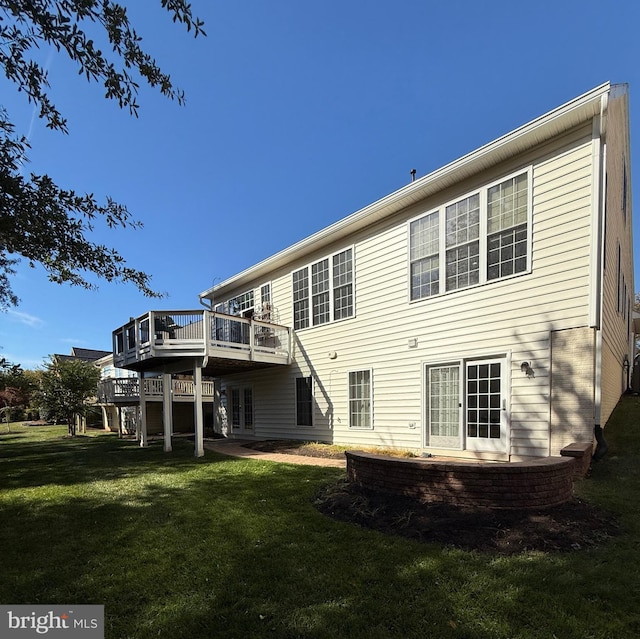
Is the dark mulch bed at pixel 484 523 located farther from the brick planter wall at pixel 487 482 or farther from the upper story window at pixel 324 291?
the upper story window at pixel 324 291

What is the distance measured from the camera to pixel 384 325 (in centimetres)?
959

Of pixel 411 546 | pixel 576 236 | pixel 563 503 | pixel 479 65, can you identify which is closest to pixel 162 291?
pixel 411 546

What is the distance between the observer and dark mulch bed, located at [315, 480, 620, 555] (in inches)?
137

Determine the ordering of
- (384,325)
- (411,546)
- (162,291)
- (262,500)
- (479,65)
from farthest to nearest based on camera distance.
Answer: (479,65) < (384,325) < (262,500) < (162,291) < (411,546)

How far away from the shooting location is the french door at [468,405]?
23.8ft

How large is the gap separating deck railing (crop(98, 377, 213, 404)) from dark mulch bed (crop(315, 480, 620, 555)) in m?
13.2

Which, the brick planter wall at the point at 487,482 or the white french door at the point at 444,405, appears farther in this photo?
the white french door at the point at 444,405

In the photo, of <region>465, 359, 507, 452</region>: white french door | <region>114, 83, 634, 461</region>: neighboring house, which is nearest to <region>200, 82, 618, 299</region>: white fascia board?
<region>114, 83, 634, 461</region>: neighboring house

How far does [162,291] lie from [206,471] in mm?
4326

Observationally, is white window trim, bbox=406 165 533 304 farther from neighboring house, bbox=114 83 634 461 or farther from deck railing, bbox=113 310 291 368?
deck railing, bbox=113 310 291 368

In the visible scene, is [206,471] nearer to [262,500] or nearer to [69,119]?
[262,500]

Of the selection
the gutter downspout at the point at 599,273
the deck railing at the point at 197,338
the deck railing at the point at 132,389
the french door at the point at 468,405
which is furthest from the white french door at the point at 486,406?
the deck railing at the point at 132,389

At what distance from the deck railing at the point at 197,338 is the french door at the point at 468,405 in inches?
Answer: 203

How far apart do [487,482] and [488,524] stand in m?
0.41
